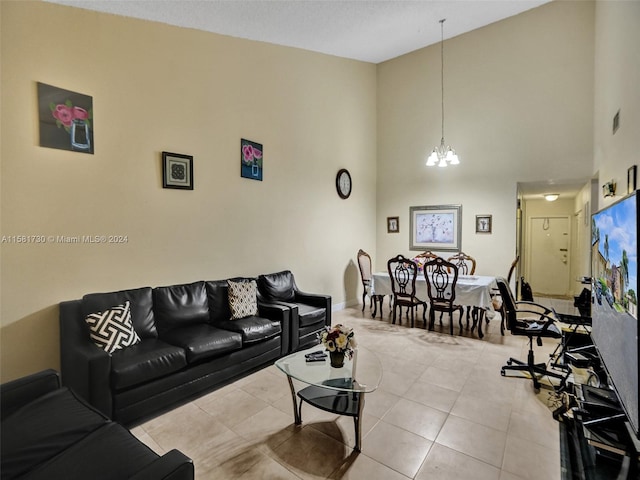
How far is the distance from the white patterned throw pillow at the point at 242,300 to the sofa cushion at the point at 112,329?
1001 mm

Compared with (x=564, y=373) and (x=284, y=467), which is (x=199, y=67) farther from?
(x=564, y=373)

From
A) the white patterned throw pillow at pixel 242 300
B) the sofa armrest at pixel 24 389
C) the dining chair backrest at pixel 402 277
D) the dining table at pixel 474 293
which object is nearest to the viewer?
the sofa armrest at pixel 24 389

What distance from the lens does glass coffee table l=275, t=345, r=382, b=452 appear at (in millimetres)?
2117

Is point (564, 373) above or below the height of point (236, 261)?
below

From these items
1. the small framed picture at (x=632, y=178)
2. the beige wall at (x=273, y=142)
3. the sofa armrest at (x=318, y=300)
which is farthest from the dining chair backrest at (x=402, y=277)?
the small framed picture at (x=632, y=178)

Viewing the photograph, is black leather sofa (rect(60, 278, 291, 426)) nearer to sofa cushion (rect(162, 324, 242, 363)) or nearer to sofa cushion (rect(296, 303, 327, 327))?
sofa cushion (rect(162, 324, 242, 363))

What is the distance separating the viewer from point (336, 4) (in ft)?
12.1

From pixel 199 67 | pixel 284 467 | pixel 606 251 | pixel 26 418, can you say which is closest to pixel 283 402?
pixel 284 467

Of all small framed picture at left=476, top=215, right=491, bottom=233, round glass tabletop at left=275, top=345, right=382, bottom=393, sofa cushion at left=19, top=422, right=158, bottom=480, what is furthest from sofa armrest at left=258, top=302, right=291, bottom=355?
small framed picture at left=476, top=215, right=491, bottom=233

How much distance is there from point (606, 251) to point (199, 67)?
402 centimetres

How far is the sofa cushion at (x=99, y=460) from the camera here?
1.28m

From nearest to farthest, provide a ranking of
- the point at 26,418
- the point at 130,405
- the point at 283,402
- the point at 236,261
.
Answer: the point at 26,418 → the point at 130,405 → the point at 283,402 → the point at 236,261

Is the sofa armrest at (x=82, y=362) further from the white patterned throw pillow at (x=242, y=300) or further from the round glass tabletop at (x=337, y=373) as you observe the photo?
the white patterned throw pillow at (x=242, y=300)

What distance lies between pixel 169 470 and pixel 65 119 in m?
2.84
